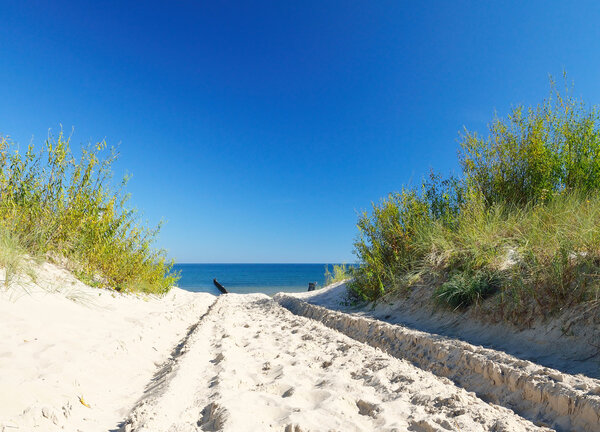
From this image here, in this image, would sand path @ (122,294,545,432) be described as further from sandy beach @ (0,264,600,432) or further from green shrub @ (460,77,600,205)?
green shrub @ (460,77,600,205)

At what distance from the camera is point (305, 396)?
269cm

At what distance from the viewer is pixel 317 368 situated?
3.44 metres

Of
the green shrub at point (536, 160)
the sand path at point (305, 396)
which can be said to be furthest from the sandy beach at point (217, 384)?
the green shrub at point (536, 160)

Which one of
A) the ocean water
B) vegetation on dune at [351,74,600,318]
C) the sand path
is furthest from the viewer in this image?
the ocean water

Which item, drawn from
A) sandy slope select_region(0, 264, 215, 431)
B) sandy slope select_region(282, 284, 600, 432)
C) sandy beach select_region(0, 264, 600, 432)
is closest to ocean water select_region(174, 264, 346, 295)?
sandy slope select_region(0, 264, 215, 431)

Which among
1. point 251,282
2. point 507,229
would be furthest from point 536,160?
point 251,282

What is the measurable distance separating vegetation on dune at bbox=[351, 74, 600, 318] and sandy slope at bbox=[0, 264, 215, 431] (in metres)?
4.52

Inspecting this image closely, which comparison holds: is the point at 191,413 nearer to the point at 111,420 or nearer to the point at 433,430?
the point at 111,420

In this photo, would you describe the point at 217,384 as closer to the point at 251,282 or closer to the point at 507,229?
the point at 507,229

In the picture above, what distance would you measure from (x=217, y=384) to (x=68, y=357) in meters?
1.51

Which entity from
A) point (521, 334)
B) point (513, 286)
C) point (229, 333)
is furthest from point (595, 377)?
point (229, 333)

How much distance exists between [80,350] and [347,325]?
13.0 feet

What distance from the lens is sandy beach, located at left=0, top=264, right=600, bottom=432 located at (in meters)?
2.22

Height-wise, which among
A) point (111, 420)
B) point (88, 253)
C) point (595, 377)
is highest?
point (88, 253)
